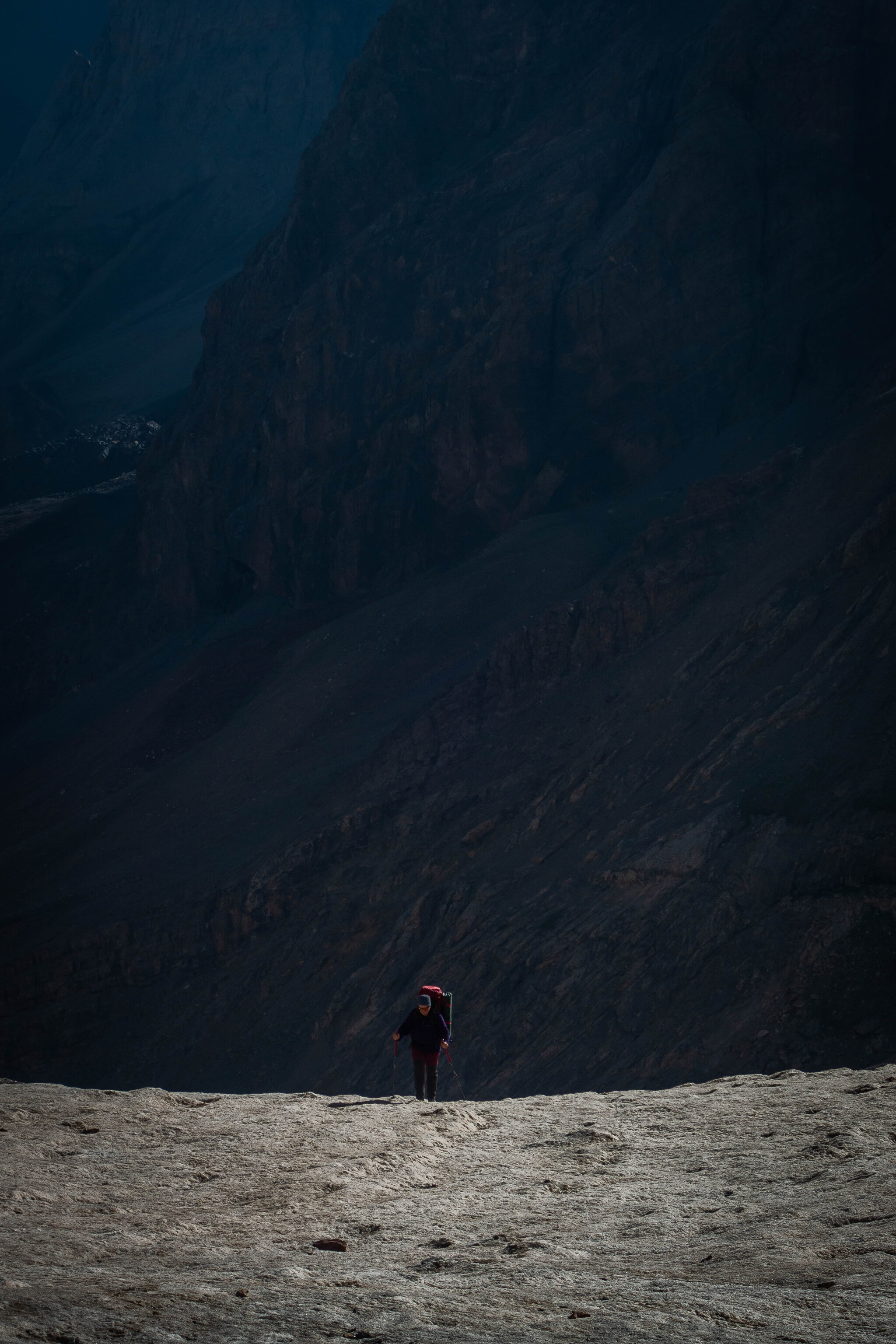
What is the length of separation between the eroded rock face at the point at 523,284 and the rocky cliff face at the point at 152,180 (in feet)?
78.8

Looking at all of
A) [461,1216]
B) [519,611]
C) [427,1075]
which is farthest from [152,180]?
[461,1216]

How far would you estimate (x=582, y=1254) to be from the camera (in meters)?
6.62

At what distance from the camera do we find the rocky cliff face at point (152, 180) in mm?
85500

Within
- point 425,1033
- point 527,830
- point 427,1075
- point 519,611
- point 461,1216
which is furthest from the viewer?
point 519,611

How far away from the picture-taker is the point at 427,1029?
11664mm

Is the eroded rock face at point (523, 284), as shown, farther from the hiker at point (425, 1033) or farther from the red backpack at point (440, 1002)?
the hiker at point (425, 1033)

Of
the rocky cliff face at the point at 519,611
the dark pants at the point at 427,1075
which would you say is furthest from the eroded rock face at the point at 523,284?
the dark pants at the point at 427,1075

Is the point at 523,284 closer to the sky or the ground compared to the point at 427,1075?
closer to the sky

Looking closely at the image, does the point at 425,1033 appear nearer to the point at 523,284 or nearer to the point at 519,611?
the point at 519,611

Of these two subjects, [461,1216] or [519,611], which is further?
[519,611]

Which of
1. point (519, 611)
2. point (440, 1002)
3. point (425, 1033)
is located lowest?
point (425, 1033)

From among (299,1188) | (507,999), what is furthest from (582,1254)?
(507,999)

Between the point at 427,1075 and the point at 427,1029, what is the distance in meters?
0.56

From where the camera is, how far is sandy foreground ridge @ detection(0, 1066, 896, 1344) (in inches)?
219
